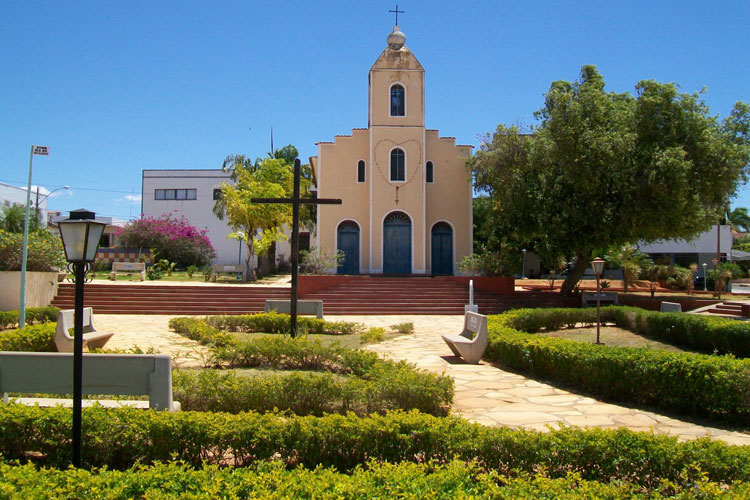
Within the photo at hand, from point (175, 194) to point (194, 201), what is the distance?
160cm

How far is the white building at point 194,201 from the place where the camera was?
4234 centimetres

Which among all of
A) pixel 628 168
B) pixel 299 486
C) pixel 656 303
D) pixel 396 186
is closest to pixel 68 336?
pixel 299 486

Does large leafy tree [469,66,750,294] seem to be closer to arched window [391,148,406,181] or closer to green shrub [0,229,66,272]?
arched window [391,148,406,181]

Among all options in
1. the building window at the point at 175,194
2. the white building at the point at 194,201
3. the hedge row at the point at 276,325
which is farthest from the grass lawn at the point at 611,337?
the building window at the point at 175,194

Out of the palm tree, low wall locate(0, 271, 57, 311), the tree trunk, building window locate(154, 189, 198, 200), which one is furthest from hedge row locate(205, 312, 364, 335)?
the palm tree

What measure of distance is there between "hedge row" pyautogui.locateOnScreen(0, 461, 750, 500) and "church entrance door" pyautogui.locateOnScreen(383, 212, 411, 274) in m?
21.6

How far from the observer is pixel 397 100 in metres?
25.6

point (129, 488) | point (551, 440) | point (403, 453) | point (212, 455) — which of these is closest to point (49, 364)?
point (212, 455)

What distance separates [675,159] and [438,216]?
36.1ft

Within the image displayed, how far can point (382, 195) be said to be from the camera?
993 inches

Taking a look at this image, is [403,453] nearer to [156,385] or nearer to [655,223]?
[156,385]

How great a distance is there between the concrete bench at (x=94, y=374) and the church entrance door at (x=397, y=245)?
20.2 m

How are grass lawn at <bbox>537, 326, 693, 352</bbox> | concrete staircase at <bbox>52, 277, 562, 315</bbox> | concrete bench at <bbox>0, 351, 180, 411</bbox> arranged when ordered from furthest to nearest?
concrete staircase at <bbox>52, 277, 562, 315</bbox> → grass lawn at <bbox>537, 326, 693, 352</bbox> → concrete bench at <bbox>0, 351, 180, 411</bbox>

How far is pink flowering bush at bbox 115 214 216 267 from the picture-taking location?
3603cm
